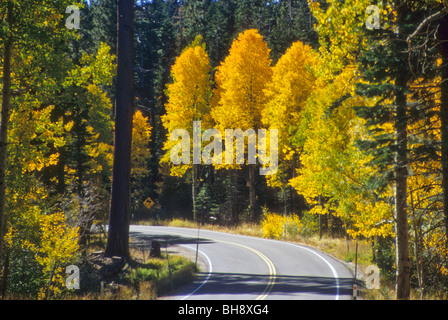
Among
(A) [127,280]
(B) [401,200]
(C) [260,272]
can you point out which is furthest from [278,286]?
(B) [401,200]

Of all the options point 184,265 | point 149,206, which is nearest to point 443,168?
point 184,265

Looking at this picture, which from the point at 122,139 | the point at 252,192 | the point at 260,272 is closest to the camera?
the point at 122,139

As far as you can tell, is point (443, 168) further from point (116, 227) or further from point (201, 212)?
point (201, 212)

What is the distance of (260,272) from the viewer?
17516 mm

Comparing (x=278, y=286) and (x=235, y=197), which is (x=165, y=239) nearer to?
(x=235, y=197)

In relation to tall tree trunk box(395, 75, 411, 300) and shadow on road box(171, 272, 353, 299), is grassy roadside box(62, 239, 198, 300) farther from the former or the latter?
tall tree trunk box(395, 75, 411, 300)

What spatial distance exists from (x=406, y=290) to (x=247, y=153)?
73.1 feet

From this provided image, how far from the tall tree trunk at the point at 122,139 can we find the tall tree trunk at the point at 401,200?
1012 centimetres

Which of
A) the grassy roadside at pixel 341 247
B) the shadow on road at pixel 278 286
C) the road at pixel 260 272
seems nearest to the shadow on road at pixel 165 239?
the road at pixel 260 272

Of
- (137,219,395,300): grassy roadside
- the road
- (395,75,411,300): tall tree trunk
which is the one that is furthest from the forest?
the road

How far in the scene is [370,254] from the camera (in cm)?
2086

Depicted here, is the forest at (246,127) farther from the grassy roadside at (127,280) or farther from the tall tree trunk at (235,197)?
the grassy roadside at (127,280)

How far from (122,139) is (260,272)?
8.70 m

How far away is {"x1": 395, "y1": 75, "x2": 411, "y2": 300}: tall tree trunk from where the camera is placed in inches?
397
